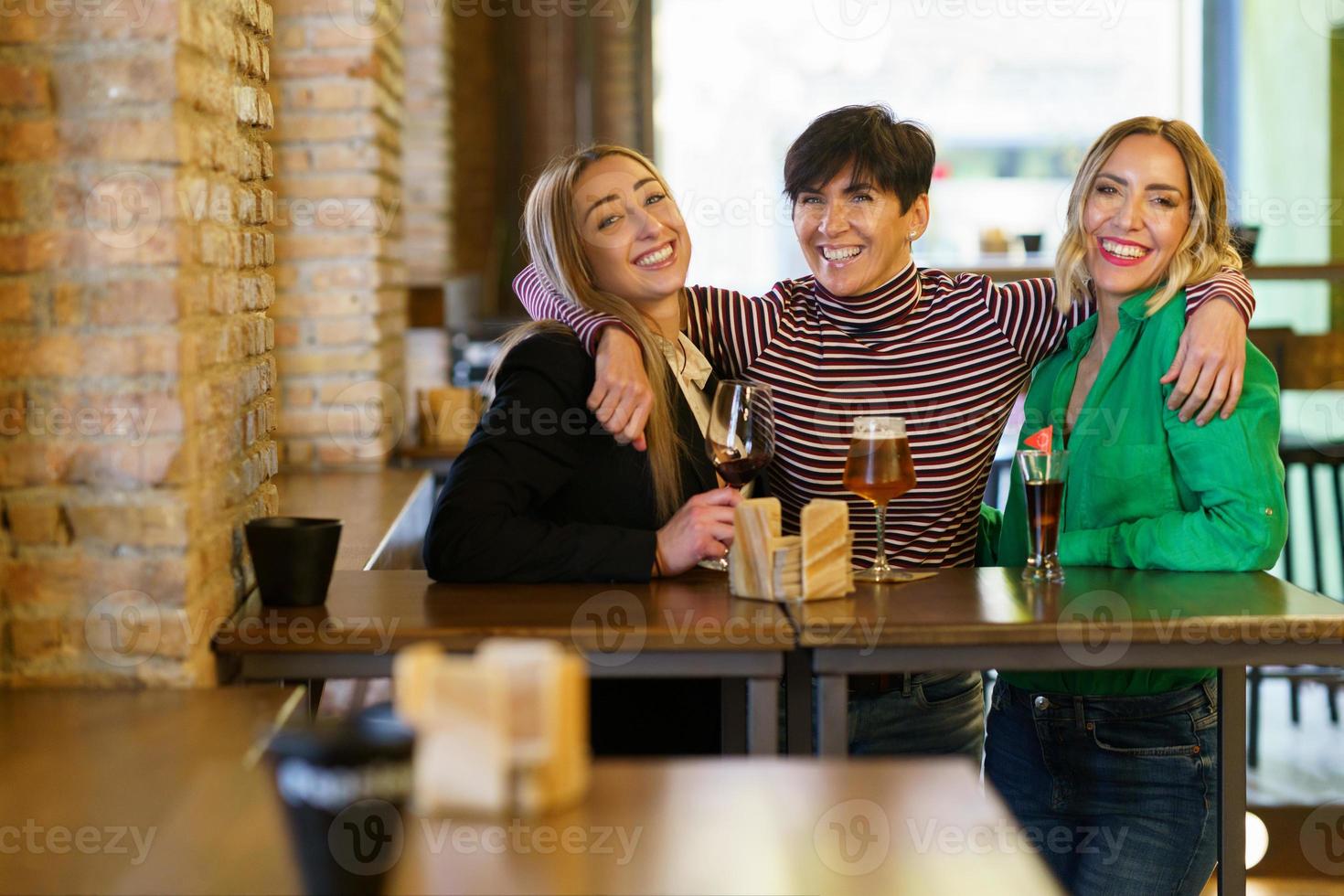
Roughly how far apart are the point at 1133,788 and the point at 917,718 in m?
0.34

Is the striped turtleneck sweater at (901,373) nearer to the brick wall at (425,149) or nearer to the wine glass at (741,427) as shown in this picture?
the wine glass at (741,427)

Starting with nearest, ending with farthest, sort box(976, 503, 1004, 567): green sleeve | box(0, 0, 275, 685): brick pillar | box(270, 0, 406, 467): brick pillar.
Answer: box(0, 0, 275, 685): brick pillar
box(976, 503, 1004, 567): green sleeve
box(270, 0, 406, 467): brick pillar

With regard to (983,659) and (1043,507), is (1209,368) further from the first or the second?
(983,659)

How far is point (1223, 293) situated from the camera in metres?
1.99

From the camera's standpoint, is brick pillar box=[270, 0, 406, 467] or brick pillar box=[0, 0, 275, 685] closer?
brick pillar box=[0, 0, 275, 685]

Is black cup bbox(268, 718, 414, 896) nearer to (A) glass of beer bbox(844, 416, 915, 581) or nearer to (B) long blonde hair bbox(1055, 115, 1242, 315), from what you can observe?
(A) glass of beer bbox(844, 416, 915, 581)

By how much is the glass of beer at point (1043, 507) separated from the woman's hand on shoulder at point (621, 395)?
52 cm

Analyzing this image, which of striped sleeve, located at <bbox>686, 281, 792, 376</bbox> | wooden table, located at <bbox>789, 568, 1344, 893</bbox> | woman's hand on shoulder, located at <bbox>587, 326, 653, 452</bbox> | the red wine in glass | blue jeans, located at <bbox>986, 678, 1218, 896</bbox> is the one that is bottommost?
blue jeans, located at <bbox>986, 678, 1218, 896</bbox>

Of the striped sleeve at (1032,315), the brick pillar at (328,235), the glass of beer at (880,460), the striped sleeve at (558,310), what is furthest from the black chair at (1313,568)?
the brick pillar at (328,235)

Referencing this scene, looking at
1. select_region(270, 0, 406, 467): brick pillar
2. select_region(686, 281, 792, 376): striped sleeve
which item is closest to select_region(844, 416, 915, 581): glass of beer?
select_region(686, 281, 792, 376): striped sleeve

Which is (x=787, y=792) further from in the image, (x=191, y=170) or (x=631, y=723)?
A: (x=191, y=170)

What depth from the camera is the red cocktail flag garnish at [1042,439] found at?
194cm

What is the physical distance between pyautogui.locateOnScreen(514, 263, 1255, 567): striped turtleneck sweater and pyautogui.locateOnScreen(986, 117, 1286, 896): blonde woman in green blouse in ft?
0.41

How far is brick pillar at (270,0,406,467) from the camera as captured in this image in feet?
12.2
